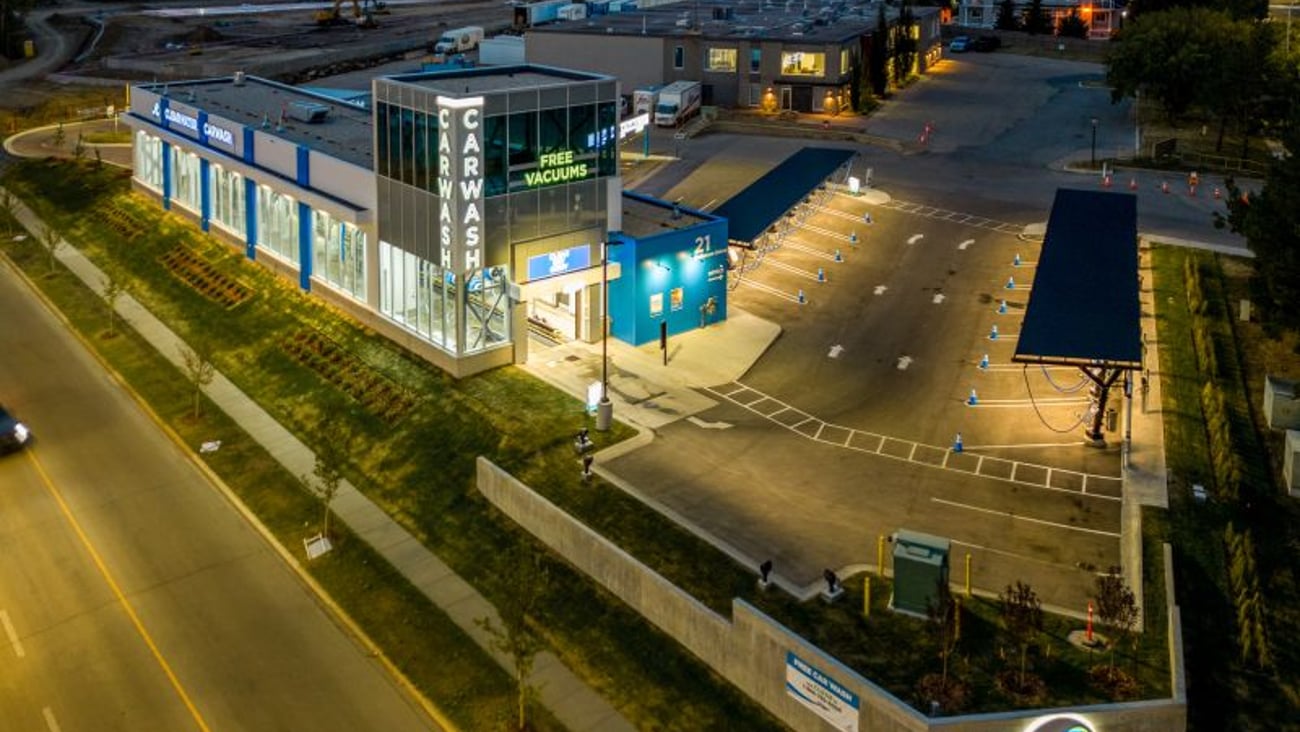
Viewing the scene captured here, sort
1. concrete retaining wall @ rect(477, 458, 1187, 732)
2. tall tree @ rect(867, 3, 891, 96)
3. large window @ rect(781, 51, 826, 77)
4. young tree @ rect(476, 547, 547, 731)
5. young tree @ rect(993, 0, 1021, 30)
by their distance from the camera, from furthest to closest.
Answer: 1. young tree @ rect(993, 0, 1021, 30)
2. tall tree @ rect(867, 3, 891, 96)
3. large window @ rect(781, 51, 826, 77)
4. young tree @ rect(476, 547, 547, 731)
5. concrete retaining wall @ rect(477, 458, 1187, 732)

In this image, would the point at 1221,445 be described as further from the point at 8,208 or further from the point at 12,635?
the point at 8,208

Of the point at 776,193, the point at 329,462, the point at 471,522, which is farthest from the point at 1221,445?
the point at 329,462

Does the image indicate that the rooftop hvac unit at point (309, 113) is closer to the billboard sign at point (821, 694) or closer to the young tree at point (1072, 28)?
A: the billboard sign at point (821, 694)

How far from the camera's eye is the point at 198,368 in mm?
50781

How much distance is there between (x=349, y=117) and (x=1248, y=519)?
4777cm

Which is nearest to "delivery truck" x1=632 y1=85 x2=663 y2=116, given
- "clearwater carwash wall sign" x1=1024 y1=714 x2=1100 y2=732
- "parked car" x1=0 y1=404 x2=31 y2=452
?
"parked car" x1=0 y1=404 x2=31 y2=452

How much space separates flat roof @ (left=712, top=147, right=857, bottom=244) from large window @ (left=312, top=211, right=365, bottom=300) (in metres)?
16.5

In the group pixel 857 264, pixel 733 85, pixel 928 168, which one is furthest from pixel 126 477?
pixel 733 85

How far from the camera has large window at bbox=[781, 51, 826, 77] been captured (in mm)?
101875

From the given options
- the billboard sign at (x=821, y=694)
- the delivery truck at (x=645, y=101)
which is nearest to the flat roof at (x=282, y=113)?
the delivery truck at (x=645, y=101)

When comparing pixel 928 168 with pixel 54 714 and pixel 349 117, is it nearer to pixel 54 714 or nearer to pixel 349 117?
pixel 349 117

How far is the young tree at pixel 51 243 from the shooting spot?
66875 millimetres

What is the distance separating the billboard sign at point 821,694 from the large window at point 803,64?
79193mm

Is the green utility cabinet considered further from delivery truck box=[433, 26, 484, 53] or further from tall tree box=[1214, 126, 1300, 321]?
delivery truck box=[433, 26, 484, 53]
